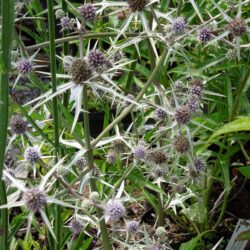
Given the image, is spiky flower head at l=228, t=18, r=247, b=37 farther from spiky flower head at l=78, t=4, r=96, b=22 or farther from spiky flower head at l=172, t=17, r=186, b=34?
spiky flower head at l=78, t=4, r=96, b=22

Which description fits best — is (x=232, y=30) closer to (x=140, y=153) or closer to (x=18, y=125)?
(x=140, y=153)

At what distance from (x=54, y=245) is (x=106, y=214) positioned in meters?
0.28

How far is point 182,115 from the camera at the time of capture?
91 cm

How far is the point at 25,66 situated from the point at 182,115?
27 cm

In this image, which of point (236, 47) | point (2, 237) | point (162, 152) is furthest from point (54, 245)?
point (236, 47)

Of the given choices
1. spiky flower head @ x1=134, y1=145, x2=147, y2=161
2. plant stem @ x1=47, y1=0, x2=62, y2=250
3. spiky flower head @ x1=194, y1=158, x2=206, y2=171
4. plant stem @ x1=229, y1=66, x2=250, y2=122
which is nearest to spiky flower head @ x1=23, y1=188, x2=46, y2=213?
plant stem @ x1=47, y1=0, x2=62, y2=250

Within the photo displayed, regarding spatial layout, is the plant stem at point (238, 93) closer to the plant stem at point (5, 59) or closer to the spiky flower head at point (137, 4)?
the spiky flower head at point (137, 4)

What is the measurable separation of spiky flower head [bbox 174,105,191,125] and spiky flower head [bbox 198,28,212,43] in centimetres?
14

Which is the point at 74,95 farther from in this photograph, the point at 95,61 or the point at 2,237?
the point at 2,237

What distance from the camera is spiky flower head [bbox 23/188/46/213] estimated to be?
2.50 ft

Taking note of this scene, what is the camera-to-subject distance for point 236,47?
0.96 metres

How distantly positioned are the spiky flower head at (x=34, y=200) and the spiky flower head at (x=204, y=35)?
1.35ft

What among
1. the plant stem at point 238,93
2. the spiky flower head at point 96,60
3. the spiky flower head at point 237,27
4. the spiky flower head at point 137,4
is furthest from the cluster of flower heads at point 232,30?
the plant stem at point 238,93

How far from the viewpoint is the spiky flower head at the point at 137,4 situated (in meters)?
0.88
